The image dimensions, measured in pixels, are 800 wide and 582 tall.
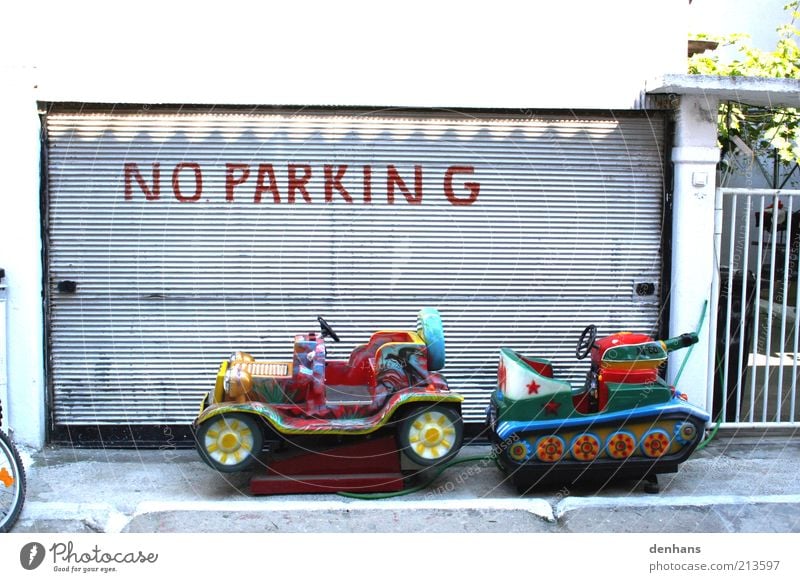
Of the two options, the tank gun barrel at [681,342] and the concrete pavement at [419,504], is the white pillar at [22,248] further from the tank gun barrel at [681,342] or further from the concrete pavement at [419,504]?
the tank gun barrel at [681,342]

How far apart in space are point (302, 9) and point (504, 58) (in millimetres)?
1595

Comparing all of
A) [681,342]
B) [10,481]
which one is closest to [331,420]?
[10,481]

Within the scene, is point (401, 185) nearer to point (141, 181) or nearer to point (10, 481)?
point (141, 181)

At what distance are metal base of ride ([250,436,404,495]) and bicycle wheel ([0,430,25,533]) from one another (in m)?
1.40

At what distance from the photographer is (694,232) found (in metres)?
6.59

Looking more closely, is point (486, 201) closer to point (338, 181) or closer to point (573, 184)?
point (573, 184)

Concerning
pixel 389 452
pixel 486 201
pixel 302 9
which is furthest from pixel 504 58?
pixel 389 452

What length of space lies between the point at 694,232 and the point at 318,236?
2.94 m

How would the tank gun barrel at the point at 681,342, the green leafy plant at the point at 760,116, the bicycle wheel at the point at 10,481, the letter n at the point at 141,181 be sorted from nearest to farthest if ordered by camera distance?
the bicycle wheel at the point at 10,481 < the tank gun barrel at the point at 681,342 < the letter n at the point at 141,181 < the green leafy plant at the point at 760,116

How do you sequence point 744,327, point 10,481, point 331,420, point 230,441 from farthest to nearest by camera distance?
point 744,327
point 331,420
point 230,441
point 10,481

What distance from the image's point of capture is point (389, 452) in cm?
555

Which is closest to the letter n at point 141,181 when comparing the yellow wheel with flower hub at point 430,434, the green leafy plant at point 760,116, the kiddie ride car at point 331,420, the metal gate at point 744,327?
the kiddie ride car at point 331,420

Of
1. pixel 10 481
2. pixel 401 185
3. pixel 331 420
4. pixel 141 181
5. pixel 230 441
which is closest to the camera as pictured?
pixel 10 481

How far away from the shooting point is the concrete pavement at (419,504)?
5133 millimetres
